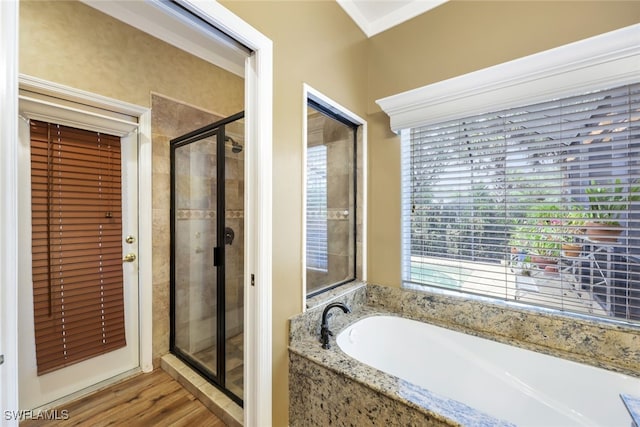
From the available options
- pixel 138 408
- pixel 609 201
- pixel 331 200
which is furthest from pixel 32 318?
pixel 609 201

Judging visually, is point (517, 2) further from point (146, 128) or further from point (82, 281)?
point (82, 281)

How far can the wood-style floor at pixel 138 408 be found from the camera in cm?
161

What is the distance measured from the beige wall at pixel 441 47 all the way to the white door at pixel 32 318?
6.32 ft

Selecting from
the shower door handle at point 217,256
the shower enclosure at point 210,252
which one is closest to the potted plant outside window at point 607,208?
the shower enclosure at point 210,252

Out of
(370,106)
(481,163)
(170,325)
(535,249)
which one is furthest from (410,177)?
(170,325)

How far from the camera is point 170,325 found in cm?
226

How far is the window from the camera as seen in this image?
187cm

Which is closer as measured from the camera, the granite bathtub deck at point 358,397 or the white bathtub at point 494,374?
the granite bathtub deck at point 358,397

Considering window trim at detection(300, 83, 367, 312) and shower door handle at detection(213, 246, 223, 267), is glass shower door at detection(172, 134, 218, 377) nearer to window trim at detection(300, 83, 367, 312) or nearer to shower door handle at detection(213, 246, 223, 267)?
shower door handle at detection(213, 246, 223, 267)

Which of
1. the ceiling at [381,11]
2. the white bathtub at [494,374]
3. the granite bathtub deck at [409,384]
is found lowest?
the white bathtub at [494,374]

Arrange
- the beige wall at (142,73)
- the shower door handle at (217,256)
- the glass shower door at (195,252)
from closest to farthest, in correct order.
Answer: the beige wall at (142,73) < the shower door handle at (217,256) < the glass shower door at (195,252)

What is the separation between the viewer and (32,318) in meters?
1.66

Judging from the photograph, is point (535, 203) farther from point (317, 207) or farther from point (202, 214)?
point (202, 214)

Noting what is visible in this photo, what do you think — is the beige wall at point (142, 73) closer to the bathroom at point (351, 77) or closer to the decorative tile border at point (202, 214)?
the bathroom at point (351, 77)
